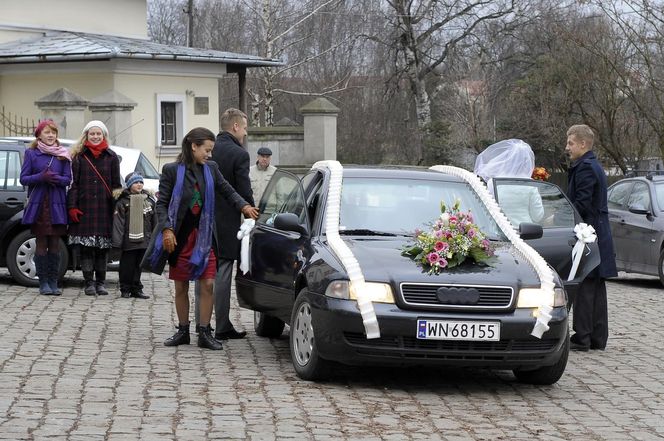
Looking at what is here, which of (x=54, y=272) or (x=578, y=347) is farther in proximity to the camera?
(x=54, y=272)

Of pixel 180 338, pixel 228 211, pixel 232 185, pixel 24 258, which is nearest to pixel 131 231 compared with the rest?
pixel 24 258

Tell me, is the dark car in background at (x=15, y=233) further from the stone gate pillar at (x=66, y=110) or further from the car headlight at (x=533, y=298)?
the stone gate pillar at (x=66, y=110)

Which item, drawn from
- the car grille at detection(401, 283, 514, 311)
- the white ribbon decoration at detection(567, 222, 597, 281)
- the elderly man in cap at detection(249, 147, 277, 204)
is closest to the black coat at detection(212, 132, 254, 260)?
the car grille at detection(401, 283, 514, 311)

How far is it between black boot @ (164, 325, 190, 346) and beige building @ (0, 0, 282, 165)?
18.7 metres

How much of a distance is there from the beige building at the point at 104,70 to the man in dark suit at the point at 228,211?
58.6ft

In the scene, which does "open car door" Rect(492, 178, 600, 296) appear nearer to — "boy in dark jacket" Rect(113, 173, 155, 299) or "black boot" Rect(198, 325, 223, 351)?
"black boot" Rect(198, 325, 223, 351)

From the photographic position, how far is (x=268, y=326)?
11.0m

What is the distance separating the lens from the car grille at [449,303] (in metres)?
8.27

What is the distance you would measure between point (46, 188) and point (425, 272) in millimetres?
6350

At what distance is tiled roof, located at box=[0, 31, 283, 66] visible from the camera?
29625 mm

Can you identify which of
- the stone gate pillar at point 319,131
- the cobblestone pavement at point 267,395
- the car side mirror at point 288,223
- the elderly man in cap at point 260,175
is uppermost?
the stone gate pillar at point 319,131

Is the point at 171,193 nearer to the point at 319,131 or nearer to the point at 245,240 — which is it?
the point at 245,240

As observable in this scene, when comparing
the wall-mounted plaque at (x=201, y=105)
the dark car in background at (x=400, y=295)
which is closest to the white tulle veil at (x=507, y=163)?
the dark car in background at (x=400, y=295)

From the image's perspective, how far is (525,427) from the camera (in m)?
7.48
